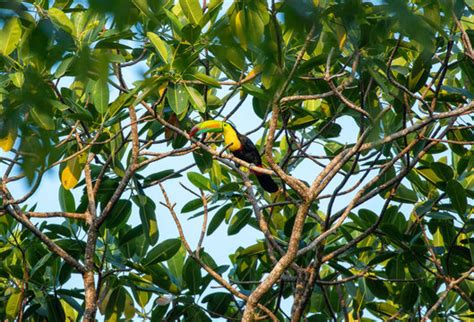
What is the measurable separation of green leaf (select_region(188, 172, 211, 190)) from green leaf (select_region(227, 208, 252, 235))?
0.93 feet

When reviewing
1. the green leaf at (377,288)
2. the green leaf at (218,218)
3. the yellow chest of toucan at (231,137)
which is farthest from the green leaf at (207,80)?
the yellow chest of toucan at (231,137)

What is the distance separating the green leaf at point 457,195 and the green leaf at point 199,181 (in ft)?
5.18

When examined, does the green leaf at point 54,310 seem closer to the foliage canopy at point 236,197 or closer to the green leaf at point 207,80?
the foliage canopy at point 236,197

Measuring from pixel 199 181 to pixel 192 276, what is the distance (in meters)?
0.64

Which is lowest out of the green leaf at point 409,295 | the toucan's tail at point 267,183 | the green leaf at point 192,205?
the green leaf at point 409,295

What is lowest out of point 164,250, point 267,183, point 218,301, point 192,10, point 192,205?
point 218,301

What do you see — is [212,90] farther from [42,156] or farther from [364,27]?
[42,156]

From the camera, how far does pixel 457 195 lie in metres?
5.05

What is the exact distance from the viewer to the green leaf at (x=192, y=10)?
460cm

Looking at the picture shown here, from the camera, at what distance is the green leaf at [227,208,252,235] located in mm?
5676

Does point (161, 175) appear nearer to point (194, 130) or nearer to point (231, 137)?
point (194, 130)

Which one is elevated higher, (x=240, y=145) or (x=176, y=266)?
(x=240, y=145)

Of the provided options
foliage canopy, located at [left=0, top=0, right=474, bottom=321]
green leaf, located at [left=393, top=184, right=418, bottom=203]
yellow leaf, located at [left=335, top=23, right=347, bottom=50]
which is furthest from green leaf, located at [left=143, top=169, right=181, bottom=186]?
yellow leaf, located at [left=335, top=23, right=347, bottom=50]

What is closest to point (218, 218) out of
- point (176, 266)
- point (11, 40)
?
point (176, 266)
